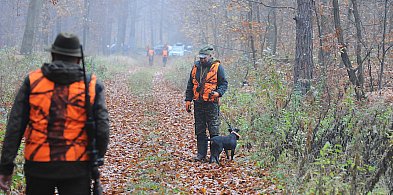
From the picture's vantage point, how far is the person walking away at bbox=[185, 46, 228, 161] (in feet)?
31.0

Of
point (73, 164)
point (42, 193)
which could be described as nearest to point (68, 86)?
point (73, 164)

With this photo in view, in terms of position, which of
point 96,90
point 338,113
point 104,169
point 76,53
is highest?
point 76,53

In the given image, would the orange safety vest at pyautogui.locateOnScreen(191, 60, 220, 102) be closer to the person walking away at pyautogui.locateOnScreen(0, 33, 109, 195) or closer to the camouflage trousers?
the camouflage trousers

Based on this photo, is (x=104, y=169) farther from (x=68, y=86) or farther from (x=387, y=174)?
(x=68, y=86)

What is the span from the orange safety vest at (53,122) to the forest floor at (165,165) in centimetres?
359

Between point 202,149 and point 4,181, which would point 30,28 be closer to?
point 202,149

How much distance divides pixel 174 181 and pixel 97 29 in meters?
51.2

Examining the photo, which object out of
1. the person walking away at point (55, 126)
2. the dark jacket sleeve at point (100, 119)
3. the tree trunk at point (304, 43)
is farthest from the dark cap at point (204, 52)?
the person walking away at point (55, 126)

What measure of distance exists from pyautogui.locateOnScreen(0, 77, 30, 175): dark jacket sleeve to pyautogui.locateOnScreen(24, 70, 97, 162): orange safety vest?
0.20 feet

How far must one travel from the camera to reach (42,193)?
3939 mm

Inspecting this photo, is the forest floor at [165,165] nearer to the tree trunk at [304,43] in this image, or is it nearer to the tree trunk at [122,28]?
the tree trunk at [304,43]

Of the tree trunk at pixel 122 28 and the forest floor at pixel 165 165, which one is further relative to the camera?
the tree trunk at pixel 122 28

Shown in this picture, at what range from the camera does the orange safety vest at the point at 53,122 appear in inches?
152

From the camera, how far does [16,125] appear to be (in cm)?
397
